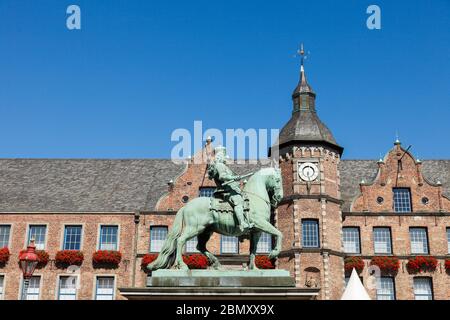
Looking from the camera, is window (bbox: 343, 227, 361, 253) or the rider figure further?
window (bbox: 343, 227, 361, 253)

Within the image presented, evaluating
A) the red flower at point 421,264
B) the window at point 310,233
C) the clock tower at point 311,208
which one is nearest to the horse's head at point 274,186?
the clock tower at point 311,208

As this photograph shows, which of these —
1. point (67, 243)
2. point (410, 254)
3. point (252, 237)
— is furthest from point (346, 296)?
point (67, 243)

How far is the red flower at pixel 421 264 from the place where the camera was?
32.0 metres

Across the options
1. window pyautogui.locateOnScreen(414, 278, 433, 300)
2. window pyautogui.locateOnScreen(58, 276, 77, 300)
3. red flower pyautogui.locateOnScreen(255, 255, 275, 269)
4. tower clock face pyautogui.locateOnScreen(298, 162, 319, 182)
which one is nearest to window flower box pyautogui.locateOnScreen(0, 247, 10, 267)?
window pyautogui.locateOnScreen(58, 276, 77, 300)

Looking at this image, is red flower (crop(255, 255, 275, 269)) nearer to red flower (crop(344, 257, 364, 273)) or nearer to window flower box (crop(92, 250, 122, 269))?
red flower (crop(344, 257, 364, 273))

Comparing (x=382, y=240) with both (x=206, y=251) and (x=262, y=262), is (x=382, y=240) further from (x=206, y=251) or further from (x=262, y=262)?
(x=206, y=251)

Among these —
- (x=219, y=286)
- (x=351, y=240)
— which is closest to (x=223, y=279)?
(x=219, y=286)

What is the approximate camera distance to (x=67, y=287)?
108 feet

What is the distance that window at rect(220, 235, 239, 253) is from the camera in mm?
33281

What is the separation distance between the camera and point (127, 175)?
39.1m

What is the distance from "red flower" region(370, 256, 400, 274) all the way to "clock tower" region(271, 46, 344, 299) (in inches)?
82.8

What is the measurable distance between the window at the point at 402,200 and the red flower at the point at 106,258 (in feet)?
52.9

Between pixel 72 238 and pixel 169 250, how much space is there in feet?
73.3

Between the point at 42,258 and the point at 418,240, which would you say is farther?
the point at 418,240
